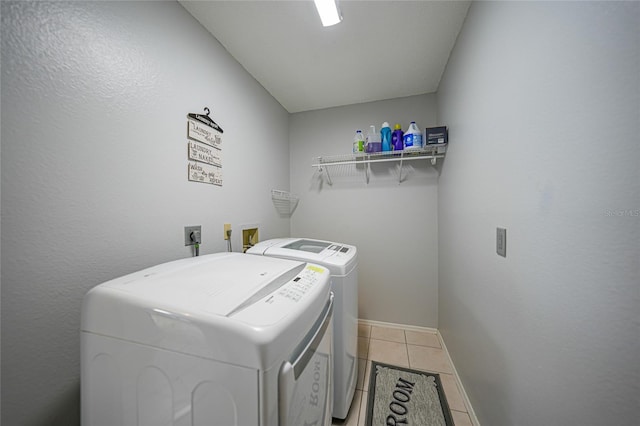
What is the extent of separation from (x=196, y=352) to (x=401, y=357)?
1880 millimetres

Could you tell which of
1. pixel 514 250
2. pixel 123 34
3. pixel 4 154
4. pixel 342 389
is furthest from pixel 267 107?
pixel 342 389

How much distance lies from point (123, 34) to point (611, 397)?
80.1 inches

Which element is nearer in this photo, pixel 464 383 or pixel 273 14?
pixel 273 14

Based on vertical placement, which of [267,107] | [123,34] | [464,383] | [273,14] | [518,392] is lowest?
[464,383]

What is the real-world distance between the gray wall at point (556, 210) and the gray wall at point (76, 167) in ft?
5.32

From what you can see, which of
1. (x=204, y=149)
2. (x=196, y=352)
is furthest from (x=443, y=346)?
(x=204, y=149)

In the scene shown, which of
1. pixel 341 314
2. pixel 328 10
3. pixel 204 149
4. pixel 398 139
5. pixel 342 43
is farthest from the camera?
pixel 398 139

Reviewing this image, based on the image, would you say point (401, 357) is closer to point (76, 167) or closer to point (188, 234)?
point (188, 234)

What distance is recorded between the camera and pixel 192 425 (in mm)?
542

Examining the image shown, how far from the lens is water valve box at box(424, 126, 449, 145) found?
5.69 ft

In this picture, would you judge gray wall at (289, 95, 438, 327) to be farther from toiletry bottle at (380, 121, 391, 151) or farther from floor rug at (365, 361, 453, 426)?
floor rug at (365, 361, 453, 426)

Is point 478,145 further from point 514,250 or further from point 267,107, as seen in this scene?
point 267,107

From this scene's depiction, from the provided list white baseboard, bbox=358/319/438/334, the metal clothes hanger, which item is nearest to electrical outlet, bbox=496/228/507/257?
white baseboard, bbox=358/319/438/334

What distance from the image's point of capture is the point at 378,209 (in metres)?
2.27
